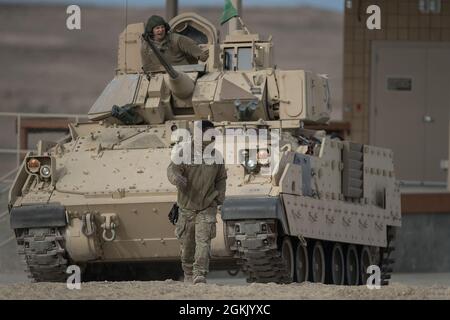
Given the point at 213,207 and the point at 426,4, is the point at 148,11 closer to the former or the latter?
the point at 426,4

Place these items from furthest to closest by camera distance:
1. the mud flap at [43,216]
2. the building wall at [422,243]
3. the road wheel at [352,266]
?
the building wall at [422,243] < the road wheel at [352,266] < the mud flap at [43,216]

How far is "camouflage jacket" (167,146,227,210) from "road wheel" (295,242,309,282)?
2.85 metres

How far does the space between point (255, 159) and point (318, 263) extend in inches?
90.7

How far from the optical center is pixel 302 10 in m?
30.4

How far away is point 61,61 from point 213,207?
1192cm

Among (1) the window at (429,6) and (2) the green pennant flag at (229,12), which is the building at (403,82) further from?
(2) the green pennant flag at (229,12)

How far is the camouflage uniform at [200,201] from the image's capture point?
1923 centimetres

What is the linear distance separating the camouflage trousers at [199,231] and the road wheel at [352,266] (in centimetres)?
478

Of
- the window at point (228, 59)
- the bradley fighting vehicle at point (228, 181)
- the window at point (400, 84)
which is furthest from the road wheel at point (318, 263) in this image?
the window at point (400, 84)

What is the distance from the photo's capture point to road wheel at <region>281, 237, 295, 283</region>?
21.3 meters

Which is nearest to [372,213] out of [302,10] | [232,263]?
[232,263]

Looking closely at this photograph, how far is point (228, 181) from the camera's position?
Answer: 21.1 m

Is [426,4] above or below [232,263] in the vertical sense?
above

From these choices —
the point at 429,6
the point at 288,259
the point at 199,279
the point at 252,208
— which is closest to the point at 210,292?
the point at 199,279
